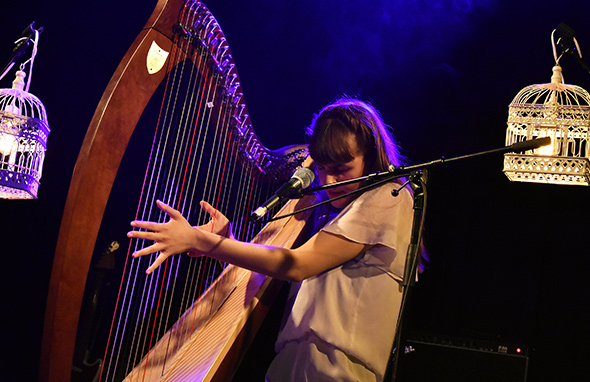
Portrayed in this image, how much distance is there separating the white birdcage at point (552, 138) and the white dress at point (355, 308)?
90 cm

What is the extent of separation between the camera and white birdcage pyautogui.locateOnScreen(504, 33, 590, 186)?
7.04 feet

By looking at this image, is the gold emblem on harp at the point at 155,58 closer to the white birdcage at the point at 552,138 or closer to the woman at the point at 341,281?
the woman at the point at 341,281

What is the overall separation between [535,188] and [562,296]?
1.84ft

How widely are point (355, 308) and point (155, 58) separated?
876 millimetres

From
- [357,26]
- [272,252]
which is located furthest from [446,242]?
[272,252]

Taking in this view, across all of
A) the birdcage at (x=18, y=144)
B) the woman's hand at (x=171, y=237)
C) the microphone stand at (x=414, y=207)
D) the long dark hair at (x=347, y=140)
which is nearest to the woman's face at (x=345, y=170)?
the long dark hair at (x=347, y=140)

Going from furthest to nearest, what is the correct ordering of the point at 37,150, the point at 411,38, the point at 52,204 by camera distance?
the point at 411,38
the point at 52,204
the point at 37,150

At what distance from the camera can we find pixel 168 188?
1589 millimetres

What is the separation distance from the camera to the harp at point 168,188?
0.96 m

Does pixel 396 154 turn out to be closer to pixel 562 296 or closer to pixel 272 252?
pixel 272 252

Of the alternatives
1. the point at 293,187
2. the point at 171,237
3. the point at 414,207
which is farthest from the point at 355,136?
the point at 171,237

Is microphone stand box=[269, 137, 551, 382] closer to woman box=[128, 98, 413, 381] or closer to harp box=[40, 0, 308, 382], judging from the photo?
woman box=[128, 98, 413, 381]

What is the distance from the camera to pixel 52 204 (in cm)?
258

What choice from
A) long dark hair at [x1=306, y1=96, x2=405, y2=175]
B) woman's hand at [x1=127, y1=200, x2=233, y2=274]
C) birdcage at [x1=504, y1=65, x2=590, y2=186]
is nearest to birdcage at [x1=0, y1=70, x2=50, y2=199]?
woman's hand at [x1=127, y1=200, x2=233, y2=274]
